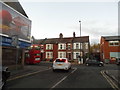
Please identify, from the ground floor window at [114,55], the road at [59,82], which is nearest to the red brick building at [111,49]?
the ground floor window at [114,55]

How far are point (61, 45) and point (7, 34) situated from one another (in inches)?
1453

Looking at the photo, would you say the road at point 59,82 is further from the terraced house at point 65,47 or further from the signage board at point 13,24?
the terraced house at point 65,47

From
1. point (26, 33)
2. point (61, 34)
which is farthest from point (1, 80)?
point (61, 34)

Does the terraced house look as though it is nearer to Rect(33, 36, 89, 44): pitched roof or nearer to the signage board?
Rect(33, 36, 89, 44): pitched roof

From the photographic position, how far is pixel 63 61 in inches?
731

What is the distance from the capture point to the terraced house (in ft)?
165

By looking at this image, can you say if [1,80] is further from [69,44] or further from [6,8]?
[69,44]

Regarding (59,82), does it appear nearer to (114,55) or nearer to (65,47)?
(114,55)

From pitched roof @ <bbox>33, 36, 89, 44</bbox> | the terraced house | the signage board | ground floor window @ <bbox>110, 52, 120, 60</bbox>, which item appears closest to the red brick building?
ground floor window @ <bbox>110, 52, 120, 60</bbox>

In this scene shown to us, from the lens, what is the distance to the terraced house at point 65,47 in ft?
165

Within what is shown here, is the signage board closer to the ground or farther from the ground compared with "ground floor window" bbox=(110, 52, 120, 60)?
farther from the ground

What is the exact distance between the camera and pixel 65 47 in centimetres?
5250

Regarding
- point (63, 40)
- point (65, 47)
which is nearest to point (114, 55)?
point (65, 47)

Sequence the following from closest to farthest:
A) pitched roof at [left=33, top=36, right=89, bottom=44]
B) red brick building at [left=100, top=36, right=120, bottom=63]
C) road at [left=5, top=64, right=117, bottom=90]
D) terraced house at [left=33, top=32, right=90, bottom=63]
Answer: road at [left=5, top=64, right=117, bottom=90] < red brick building at [left=100, top=36, right=120, bottom=63] < terraced house at [left=33, top=32, right=90, bottom=63] < pitched roof at [left=33, top=36, right=89, bottom=44]
